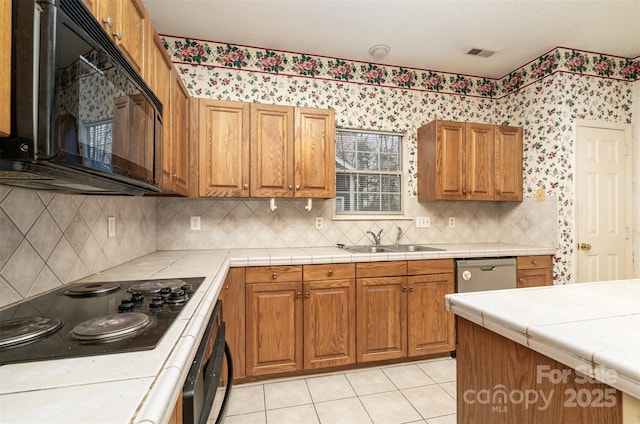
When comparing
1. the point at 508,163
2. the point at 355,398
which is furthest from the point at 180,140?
the point at 508,163

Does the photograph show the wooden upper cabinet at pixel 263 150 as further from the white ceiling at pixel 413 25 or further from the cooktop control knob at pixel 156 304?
the cooktop control knob at pixel 156 304

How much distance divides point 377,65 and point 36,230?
300 cm

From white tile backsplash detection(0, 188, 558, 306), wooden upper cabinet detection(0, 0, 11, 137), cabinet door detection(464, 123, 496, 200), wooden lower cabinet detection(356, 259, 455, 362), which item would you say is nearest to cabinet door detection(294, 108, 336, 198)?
white tile backsplash detection(0, 188, 558, 306)

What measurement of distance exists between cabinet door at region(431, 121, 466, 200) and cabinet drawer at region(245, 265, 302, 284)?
1566 mm

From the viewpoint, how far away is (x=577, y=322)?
0.86 metres

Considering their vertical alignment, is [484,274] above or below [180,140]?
below

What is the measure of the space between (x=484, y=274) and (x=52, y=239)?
288cm

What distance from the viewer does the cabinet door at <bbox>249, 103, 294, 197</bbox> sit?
246 cm

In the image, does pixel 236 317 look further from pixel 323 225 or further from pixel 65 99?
pixel 65 99

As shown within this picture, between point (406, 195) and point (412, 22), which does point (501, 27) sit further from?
point (406, 195)

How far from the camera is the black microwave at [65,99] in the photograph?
0.59 meters

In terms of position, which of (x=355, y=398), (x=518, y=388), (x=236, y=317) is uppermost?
(x=518, y=388)

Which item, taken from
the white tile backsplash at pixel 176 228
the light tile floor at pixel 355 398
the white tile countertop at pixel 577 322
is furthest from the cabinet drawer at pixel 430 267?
the white tile countertop at pixel 577 322

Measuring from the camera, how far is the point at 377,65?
312cm
